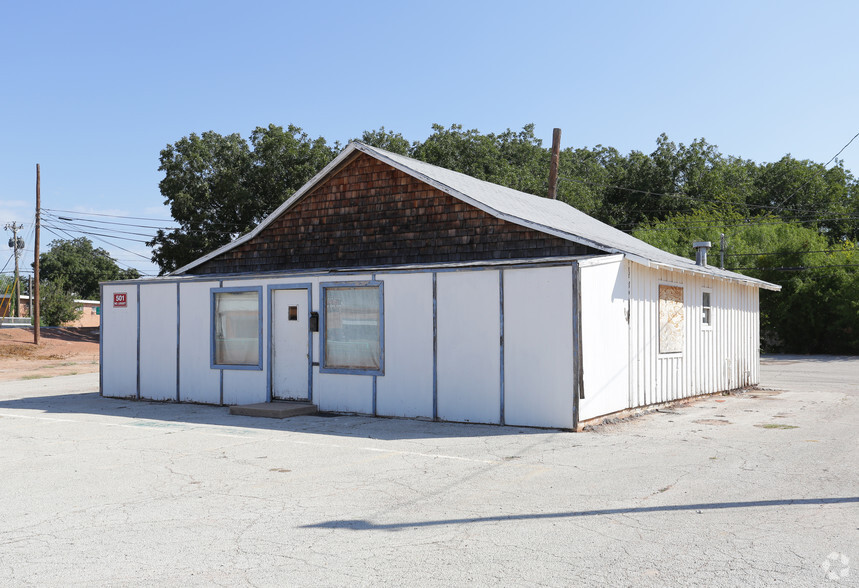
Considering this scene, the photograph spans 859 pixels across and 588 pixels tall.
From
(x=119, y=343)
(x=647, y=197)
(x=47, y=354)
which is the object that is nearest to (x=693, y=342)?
(x=119, y=343)

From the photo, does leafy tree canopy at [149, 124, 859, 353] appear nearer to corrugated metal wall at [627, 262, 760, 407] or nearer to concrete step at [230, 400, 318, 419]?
corrugated metal wall at [627, 262, 760, 407]

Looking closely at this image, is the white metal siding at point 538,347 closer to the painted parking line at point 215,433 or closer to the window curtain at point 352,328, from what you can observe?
the painted parking line at point 215,433

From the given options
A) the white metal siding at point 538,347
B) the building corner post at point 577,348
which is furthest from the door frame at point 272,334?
the building corner post at point 577,348

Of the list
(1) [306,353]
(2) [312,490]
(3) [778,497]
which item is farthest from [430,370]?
(3) [778,497]

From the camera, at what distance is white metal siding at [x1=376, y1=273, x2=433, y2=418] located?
12.3m

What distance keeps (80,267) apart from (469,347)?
8914 cm

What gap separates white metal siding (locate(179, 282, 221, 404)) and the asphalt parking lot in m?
2.73

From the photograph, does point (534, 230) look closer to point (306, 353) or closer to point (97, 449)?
point (306, 353)

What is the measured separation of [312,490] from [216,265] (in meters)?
12.5

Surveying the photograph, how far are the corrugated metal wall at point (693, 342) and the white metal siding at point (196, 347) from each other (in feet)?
27.0

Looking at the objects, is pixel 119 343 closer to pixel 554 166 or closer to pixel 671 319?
pixel 671 319

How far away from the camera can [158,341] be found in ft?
51.1

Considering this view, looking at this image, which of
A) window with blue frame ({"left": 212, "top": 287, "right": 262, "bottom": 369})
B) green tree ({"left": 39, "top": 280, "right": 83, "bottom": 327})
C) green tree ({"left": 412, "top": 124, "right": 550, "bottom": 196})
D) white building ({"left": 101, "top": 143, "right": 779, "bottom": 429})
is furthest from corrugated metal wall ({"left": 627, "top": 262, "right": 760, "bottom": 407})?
green tree ({"left": 39, "top": 280, "right": 83, "bottom": 327})

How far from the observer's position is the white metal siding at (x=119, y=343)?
1602 centimetres
